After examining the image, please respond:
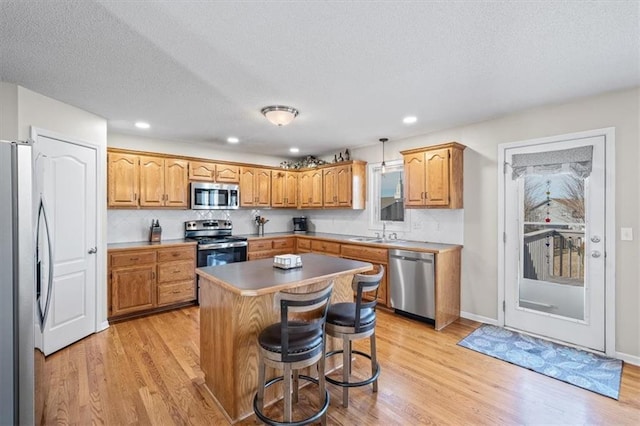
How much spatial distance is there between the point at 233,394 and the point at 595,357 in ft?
10.9

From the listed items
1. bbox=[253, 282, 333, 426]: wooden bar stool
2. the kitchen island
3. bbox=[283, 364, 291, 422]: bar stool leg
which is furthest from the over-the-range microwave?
bbox=[283, 364, 291, 422]: bar stool leg

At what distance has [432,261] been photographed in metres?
3.62

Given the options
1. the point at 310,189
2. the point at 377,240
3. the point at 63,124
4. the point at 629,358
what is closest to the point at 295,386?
the point at 377,240

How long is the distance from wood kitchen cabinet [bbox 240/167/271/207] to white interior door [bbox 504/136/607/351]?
384 cm

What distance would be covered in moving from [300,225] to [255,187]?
132 centimetres

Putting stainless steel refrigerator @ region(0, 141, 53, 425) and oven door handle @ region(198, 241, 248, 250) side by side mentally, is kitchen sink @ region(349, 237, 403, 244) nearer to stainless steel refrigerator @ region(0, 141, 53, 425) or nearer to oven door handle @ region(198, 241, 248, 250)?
oven door handle @ region(198, 241, 248, 250)

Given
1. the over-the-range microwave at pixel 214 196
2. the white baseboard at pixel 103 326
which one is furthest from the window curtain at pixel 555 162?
the white baseboard at pixel 103 326

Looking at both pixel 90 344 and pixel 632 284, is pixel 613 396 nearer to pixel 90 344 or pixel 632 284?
pixel 632 284

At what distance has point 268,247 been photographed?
5.39 meters

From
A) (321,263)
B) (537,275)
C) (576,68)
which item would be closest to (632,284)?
(537,275)

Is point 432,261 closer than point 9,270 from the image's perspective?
No

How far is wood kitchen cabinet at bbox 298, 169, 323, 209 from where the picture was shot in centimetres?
566

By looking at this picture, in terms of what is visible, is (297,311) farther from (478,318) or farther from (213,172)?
(213,172)

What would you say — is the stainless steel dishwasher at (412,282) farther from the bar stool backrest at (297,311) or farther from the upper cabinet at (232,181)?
the bar stool backrest at (297,311)
